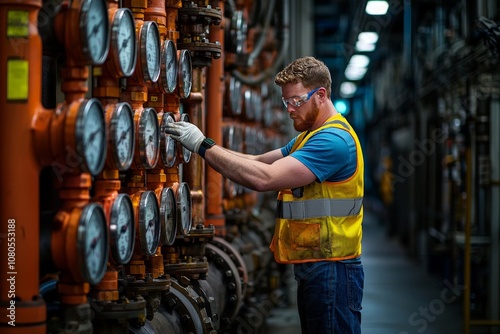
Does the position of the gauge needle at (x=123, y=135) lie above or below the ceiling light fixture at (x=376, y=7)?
below

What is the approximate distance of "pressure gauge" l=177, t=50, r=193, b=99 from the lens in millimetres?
3984

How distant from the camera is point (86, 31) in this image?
2.75 m

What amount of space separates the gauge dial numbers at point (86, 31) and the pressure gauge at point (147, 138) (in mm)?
497

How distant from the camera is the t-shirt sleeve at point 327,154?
3.56m

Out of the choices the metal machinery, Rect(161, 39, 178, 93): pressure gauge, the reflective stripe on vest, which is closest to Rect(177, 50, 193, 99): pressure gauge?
the metal machinery

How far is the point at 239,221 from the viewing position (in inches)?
274

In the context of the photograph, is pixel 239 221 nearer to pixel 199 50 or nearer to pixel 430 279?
pixel 199 50

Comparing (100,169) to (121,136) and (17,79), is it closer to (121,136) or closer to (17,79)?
(121,136)

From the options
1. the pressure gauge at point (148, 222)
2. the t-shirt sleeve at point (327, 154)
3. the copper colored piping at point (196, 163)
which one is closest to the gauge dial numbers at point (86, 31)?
the pressure gauge at point (148, 222)

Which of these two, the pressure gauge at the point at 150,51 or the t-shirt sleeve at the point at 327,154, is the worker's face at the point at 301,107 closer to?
the t-shirt sleeve at the point at 327,154

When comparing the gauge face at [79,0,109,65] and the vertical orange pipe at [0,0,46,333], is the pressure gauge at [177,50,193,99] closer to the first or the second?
the gauge face at [79,0,109,65]

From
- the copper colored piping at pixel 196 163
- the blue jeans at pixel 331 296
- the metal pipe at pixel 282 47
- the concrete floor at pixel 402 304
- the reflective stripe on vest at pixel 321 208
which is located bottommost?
the concrete floor at pixel 402 304

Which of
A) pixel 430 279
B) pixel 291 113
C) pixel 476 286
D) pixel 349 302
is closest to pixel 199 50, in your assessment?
pixel 291 113

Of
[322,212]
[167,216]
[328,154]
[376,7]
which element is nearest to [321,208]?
[322,212]
